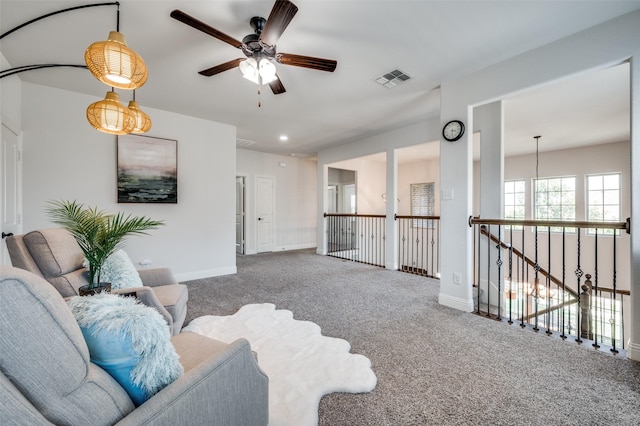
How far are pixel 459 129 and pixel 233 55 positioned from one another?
254 centimetres

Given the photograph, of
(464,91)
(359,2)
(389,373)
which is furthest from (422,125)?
(389,373)

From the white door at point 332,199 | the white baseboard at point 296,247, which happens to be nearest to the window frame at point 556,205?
the white door at point 332,199

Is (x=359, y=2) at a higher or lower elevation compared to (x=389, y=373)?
higher

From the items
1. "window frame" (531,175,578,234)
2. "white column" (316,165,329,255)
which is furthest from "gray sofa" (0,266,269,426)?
"window frame" (531,175,578,234)

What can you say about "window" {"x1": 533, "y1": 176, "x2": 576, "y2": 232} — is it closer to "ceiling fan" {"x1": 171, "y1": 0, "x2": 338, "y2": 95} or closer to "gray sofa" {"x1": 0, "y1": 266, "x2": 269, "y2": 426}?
"ceiling fan" {"x1": 171, "y1": 0, "x2": 338, "y2": 95}

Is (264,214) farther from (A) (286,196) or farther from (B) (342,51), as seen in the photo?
(B) (342,51)

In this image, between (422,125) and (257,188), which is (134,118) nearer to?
(422,125)

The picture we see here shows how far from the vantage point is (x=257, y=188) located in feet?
22.7

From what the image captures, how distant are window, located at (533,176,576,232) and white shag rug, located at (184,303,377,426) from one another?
6.52m

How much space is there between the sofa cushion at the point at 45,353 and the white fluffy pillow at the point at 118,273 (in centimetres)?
151

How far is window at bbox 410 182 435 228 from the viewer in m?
7.89

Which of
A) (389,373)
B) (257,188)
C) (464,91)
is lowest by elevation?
(389,373)

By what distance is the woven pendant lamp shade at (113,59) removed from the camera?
58.3 inches

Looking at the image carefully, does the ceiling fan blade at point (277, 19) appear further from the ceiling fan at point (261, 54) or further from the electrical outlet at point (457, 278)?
the electrical outlet at point (457, 278)
